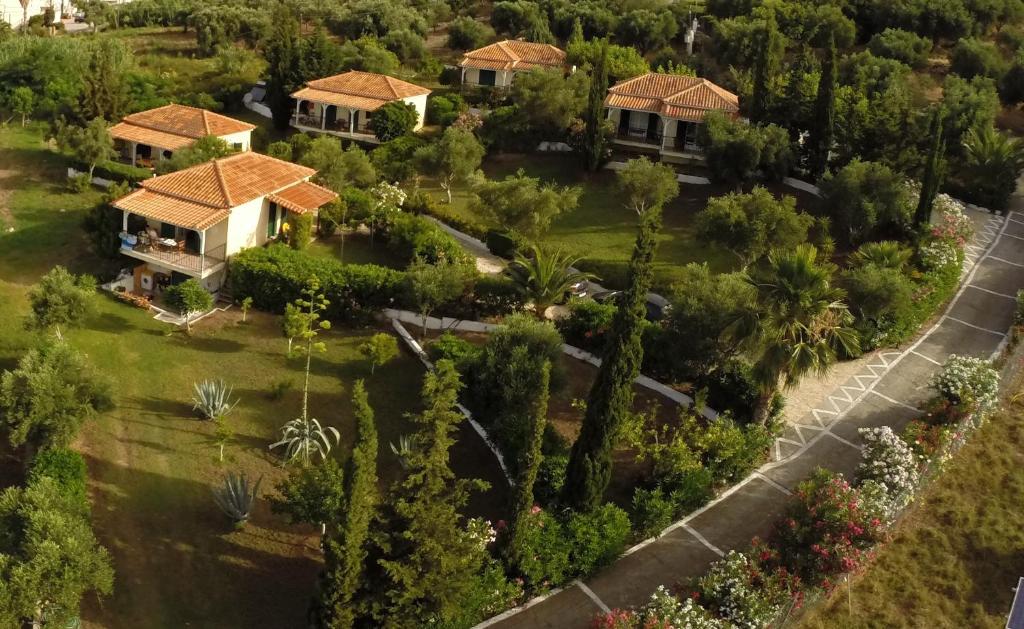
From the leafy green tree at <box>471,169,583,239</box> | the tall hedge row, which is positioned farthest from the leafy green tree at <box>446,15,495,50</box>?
the tall hedge row

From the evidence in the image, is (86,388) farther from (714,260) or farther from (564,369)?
(714,260)

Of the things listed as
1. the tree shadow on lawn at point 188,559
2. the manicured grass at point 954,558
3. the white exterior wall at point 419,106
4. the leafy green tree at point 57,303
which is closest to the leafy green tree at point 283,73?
the white exterior wall at point 419,106

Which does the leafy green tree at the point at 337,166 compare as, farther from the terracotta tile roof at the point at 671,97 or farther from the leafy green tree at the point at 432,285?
the terracotta tile roof at the point at 671,97

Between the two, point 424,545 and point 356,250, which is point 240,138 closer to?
point 356,250

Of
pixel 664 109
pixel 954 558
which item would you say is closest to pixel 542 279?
pixel 954 558

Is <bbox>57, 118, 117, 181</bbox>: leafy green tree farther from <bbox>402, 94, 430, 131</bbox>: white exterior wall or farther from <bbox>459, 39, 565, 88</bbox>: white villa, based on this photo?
<bbox>459, 39, 565, 88</bbox>: white villa

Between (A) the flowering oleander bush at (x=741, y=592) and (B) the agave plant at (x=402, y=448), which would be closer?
(A) the flowering oleander bush at (x=741, y=592)
